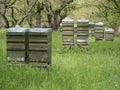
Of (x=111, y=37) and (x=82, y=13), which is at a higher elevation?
(x=82, y=13)

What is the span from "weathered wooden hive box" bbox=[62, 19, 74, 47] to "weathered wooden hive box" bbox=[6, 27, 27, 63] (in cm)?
697

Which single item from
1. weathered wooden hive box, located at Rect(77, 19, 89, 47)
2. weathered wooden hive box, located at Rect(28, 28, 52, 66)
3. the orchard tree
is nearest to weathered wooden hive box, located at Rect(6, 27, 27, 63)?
weathered wooden hive box, located at Rect(28, 28, 52, 66)

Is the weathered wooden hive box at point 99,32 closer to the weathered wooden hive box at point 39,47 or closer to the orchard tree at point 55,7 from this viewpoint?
the orchard tree at point 55,7

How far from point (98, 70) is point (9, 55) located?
8.72ft

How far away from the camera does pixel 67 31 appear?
17016 millimetres

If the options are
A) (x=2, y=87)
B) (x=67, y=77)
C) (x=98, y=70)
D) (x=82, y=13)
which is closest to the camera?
(x=2, y=87)

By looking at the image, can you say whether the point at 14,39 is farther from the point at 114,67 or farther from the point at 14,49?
the point at 114,67

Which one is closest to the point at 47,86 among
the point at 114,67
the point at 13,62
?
the point at 13,62

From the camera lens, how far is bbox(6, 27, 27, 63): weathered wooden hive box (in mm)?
10016

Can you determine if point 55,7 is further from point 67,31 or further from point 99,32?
point 67,31

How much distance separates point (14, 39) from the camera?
1006 centimetres

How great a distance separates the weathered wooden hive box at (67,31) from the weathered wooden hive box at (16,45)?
6.97 meters

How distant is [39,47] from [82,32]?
747 centimetres

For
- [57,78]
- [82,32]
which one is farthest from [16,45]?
[82,32]
